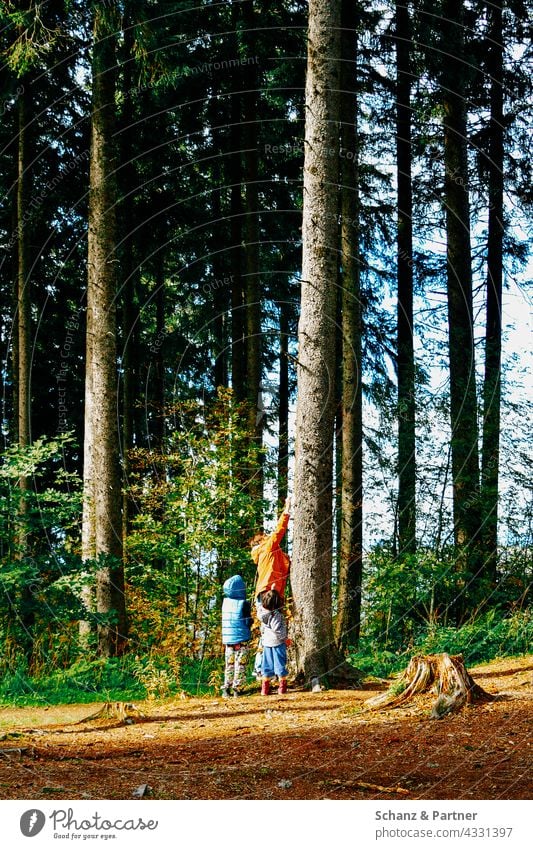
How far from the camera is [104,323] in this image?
13.0 m

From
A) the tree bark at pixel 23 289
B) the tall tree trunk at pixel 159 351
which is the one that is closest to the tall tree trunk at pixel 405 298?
the tall tree trunk at pixel 159 351

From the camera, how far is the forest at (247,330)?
1173 cm

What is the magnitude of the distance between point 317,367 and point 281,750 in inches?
189

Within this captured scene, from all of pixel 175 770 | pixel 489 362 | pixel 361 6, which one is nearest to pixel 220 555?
pixel 175 770

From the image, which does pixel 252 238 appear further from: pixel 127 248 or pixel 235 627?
pixel 235 627

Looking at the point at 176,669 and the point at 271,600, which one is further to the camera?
the point at 176,669

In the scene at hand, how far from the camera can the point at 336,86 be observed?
10891 mm

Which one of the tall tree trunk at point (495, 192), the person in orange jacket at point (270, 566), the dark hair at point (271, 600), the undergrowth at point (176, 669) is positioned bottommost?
the undergrowth at point (176, 669)

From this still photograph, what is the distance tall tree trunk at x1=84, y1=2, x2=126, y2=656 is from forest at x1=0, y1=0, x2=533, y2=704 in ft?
0.13

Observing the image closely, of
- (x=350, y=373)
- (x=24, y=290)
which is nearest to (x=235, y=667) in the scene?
(x=350, y=373)

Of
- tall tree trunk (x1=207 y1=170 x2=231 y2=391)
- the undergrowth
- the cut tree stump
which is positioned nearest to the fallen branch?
the cut tree stump

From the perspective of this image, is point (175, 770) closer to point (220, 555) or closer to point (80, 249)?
point (220, 555)

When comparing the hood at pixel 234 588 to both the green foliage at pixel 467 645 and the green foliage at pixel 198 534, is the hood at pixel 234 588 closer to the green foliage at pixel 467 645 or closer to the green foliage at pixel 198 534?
the green foliage at pixel 198 534

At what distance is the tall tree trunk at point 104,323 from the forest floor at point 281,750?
3154mm
